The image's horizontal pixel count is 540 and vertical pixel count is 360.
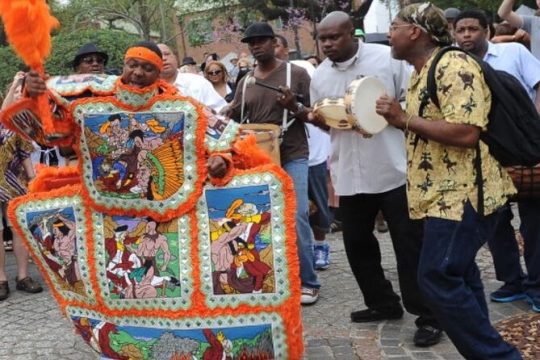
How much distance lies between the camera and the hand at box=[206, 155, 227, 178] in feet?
11.6

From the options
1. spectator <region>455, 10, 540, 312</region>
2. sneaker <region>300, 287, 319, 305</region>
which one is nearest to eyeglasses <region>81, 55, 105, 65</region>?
sneaker <region>300, 287, 319, 305</region>

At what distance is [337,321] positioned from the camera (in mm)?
4891

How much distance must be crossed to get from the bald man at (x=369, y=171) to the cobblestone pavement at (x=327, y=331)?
0.65 ft

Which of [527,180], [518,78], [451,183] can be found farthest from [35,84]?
[518,78]

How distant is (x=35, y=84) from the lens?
343 cm

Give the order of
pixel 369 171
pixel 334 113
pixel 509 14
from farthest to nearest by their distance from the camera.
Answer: pixel 509 14
pixel 369 171
pixel 334 113

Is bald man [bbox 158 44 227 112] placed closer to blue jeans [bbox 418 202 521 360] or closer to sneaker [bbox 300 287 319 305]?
sneaker [bbox 300 287 319 305]

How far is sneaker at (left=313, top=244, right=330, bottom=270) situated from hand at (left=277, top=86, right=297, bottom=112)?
2.05 meters

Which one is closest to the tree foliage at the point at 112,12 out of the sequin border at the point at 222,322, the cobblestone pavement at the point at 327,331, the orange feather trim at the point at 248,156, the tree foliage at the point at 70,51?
the tree foliage at the point at 70,51

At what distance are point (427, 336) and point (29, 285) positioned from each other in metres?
3.51

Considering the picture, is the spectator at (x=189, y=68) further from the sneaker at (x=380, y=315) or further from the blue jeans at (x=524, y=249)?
the blue jeans at (x=524, y=249)

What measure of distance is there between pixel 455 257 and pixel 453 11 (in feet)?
13.3

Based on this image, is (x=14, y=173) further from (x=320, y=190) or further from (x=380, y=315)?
(x=380, y=315)

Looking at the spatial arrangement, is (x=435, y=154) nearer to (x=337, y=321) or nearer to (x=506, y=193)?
(x=506, y=193)
